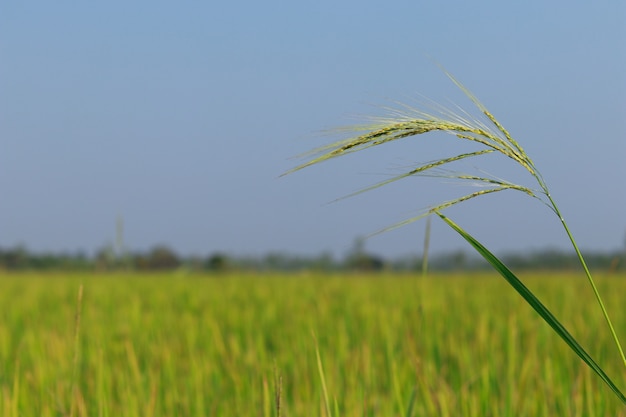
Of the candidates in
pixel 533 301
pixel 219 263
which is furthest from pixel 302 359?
pixel 219 263

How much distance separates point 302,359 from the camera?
299cm

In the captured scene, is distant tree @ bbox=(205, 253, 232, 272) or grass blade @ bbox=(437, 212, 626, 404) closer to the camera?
grass blade @ bbox=(437, 212, 626, 404)

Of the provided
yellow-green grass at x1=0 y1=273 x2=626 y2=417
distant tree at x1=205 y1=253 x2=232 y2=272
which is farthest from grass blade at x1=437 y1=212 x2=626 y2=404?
distant tree at x1=205 y1=253 x2=232 y2=272

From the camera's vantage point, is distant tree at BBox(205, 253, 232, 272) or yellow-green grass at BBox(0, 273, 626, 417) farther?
distant tree at BBox(205, 253, 232, 272)

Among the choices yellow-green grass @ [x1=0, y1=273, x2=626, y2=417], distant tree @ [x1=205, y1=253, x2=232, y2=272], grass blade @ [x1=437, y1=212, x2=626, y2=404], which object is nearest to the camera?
grass blade @ [x1=437, y1=212, x2=626, y2=404]

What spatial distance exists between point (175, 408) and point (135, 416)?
1.24 feet

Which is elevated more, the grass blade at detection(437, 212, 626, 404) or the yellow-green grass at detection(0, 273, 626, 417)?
the grass blade at detection(437, 212, 626, 404)

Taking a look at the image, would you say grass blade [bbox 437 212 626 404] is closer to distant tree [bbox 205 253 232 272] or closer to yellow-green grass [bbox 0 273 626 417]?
yellow-green grass [bbox 0 273 626 417]

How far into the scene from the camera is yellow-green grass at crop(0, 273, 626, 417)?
6.80ft

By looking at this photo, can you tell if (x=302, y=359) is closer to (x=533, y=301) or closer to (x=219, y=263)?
(x=533, y=301)

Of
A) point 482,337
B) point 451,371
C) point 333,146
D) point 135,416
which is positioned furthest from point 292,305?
point 333,146

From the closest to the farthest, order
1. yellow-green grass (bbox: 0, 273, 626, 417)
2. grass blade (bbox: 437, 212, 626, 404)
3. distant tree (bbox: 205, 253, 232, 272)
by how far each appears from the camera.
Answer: grass blade (bbox: 437, 212, 626, 404), yellow-green grass (bbox: 0, 273, 626, 417), distant tree (bbox: 205, 253, 232, 272)

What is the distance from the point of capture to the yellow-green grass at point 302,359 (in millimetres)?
2072

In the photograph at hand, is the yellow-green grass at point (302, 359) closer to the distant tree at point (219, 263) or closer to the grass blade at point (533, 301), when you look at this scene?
the grass blade at point (533, 301)
